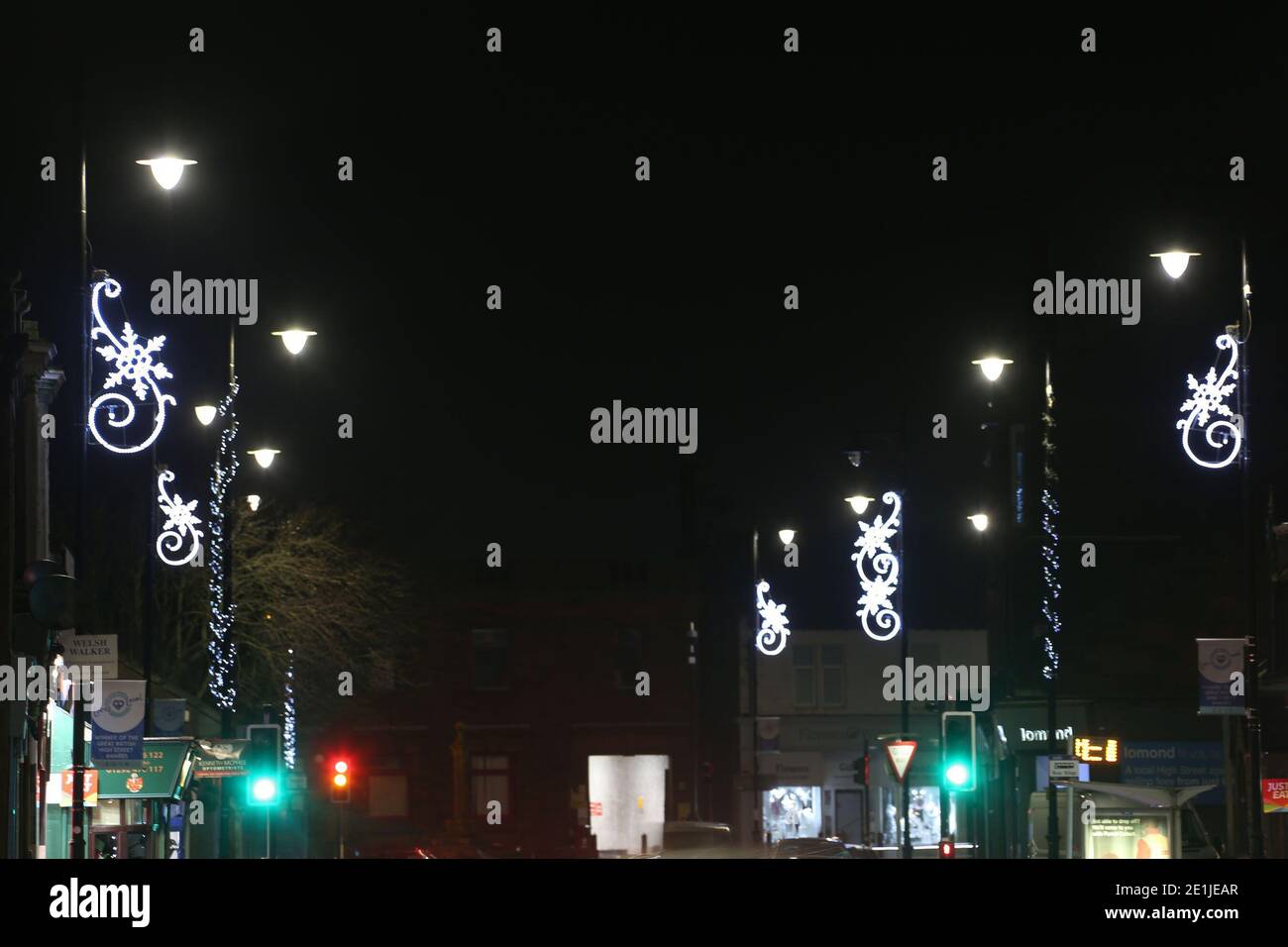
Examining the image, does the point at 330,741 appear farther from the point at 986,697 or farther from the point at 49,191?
the point at 49,191

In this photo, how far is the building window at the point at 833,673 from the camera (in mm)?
70375

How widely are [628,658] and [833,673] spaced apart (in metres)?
7.42

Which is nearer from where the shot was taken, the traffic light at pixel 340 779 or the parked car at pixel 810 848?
the parked car at pixel 810 848

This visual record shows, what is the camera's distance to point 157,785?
2920cm

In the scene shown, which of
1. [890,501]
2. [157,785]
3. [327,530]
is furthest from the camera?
[327,530]

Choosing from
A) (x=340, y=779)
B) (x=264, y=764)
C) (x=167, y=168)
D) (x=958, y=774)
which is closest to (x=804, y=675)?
(x=340, y=779)

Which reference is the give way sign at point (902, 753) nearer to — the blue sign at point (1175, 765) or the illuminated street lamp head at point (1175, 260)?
the blue sign at point (1175, 765)

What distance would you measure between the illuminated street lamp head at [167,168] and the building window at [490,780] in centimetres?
5201

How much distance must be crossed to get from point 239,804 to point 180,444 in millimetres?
12716

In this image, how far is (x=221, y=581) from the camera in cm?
3519

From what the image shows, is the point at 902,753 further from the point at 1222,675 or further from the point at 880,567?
the point at 1222,675

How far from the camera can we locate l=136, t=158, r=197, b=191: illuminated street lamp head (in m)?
19.8

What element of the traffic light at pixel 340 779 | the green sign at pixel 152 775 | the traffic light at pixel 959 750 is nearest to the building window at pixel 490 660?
the traffic light at pixel 340 779

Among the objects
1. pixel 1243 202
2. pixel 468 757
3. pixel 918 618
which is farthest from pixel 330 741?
pixel 1243 202
